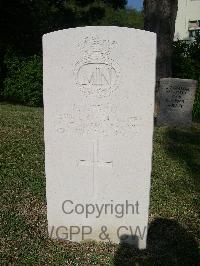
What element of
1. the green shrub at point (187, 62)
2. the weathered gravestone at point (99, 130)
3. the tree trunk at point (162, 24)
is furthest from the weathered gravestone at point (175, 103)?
the weathered gravestone at point (99, 130)

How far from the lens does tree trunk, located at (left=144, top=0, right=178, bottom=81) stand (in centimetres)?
1185

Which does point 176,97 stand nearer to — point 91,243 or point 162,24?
point 162,24

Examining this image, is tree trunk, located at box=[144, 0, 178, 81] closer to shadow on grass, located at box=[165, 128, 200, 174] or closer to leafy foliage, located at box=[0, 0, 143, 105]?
shadow on grass, located at box=[165, 128, 200, 174]

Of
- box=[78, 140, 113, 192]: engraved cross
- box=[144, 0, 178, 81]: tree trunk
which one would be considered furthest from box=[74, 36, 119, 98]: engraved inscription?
box=[144, 0, 178, 81]: tree trunk

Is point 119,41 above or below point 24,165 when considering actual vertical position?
above

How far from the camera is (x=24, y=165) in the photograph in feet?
21.3

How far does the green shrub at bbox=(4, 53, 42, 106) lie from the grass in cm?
716

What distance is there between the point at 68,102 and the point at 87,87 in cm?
21

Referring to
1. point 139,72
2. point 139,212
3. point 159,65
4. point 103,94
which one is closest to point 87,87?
point 103,94

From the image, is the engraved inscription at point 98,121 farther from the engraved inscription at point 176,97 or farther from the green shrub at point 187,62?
the green shrub at point 187,62

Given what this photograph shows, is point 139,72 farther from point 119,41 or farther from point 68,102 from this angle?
point 68,102

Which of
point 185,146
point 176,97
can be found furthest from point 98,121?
point 176,97

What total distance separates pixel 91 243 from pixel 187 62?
1191cm

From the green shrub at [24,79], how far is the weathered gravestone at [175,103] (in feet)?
16.5
